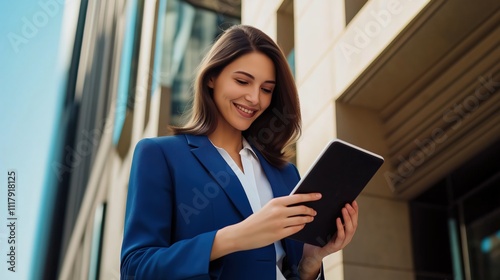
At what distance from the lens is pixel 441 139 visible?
239 inches

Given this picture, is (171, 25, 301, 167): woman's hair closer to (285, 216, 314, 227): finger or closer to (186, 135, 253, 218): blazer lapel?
(186, 135, 253, 218): blazer lapel

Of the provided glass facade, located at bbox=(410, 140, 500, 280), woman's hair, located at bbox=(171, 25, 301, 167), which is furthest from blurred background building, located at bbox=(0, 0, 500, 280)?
woman's hair, located at bbox=(171, 25, 301, 167)

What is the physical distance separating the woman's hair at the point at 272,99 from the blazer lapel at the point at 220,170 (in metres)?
0.09

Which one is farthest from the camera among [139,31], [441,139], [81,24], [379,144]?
[81,24]

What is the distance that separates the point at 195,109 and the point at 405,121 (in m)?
4.33

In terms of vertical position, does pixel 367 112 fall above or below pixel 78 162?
below

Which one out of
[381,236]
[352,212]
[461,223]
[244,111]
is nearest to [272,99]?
[244,111]

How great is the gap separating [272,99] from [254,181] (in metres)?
0.37

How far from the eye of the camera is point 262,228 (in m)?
1.79

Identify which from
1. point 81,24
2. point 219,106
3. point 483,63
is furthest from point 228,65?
point 81,24

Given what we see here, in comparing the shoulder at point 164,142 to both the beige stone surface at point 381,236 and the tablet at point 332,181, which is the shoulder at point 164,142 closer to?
the tablet at point 332,181

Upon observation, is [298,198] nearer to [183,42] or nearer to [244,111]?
[244,111]

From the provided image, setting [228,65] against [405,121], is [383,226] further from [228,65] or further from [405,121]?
[228,65]

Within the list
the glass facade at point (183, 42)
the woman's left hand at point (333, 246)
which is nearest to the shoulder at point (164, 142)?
the woman's left hand at point (333, 246)
